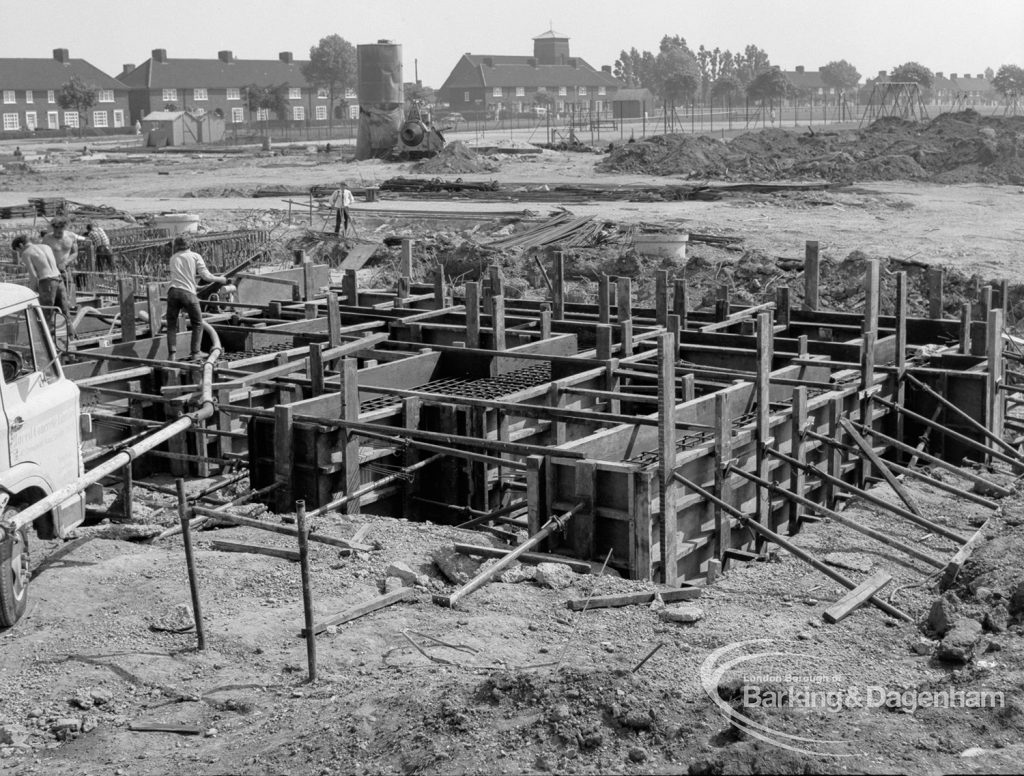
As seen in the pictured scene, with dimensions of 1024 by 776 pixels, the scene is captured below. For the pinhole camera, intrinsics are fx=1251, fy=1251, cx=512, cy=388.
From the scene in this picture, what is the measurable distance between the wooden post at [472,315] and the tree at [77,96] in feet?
260

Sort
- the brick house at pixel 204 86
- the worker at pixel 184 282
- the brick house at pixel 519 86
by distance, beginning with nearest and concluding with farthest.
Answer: the worker at pixel 184 282 < the brick house at pixel 204 86 < the brick house at pixel 519 86

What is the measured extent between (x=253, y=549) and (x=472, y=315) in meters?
6.12

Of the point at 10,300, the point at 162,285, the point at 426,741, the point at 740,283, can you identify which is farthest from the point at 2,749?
the point at 740,283

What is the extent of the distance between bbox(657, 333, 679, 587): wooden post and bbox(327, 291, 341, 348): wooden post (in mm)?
4953

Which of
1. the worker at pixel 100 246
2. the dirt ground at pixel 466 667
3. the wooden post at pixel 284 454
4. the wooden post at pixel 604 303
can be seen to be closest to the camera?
the dirt ground at pixel 466 667

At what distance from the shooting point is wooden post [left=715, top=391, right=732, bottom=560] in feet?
35.0

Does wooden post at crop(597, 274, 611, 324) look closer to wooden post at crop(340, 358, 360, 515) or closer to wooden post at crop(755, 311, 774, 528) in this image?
wooden post at crop(755, 311, 774, 528)

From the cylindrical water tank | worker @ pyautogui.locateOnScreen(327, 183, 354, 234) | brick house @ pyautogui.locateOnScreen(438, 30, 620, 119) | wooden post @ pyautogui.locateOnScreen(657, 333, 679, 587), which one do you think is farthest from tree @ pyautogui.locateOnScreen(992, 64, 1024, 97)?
wooden post @ pyautogui.locateOnScreen(657, 333, 679, 587)

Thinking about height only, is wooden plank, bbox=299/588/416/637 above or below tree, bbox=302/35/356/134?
below

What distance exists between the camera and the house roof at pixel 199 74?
3808 inches

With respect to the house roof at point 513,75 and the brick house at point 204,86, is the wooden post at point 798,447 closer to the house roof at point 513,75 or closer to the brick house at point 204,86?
the brick house at point 204,86

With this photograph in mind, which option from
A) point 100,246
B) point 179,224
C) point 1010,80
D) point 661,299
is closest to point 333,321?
point 661,299

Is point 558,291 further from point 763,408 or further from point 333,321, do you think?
point 763,408

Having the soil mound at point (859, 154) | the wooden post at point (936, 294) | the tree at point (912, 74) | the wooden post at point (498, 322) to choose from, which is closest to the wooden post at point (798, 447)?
the wooden post at point (498, 322)
